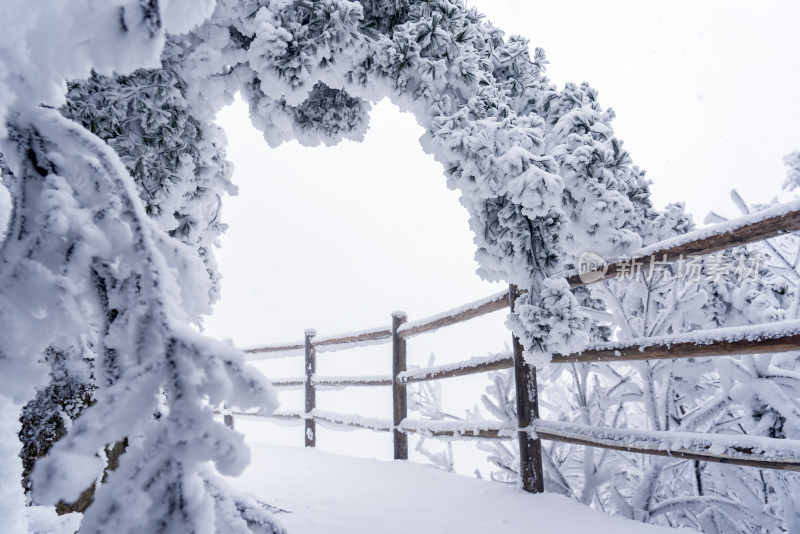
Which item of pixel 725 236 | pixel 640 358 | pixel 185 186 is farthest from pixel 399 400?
pixel 725 236

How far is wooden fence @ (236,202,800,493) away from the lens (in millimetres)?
2072

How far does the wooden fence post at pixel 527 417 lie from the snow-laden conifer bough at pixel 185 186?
Result: 76 cm

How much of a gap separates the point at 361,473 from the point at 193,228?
263cm

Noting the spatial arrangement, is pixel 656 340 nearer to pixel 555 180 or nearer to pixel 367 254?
pixel 555 180

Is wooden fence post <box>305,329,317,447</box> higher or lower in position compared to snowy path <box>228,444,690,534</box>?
higher

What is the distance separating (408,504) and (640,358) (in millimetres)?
1762

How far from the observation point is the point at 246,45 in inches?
130

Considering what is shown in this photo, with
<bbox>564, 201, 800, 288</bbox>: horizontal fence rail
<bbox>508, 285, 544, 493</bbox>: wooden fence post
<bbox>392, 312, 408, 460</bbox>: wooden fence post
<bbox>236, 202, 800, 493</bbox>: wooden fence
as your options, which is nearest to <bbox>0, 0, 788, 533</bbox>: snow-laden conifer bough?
<bbox>564, 201, 800, 288</bbox>: horizontal fence rail

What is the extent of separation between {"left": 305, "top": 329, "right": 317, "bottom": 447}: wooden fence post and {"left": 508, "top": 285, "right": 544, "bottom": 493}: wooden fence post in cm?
388

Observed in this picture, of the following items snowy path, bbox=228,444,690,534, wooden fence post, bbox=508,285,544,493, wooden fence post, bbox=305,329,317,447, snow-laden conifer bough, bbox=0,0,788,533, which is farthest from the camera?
wooden fence post, bbox=305,329,317,447

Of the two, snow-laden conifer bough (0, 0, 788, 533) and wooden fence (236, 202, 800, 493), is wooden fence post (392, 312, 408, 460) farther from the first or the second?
snow-laden conifer bough (0, 0, 788, 533)

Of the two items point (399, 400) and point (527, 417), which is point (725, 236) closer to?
point (527, 417)

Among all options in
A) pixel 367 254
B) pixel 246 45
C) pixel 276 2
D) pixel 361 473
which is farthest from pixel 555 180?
pixel 367 254

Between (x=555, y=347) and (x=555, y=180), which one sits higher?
(x=555, y=180)
